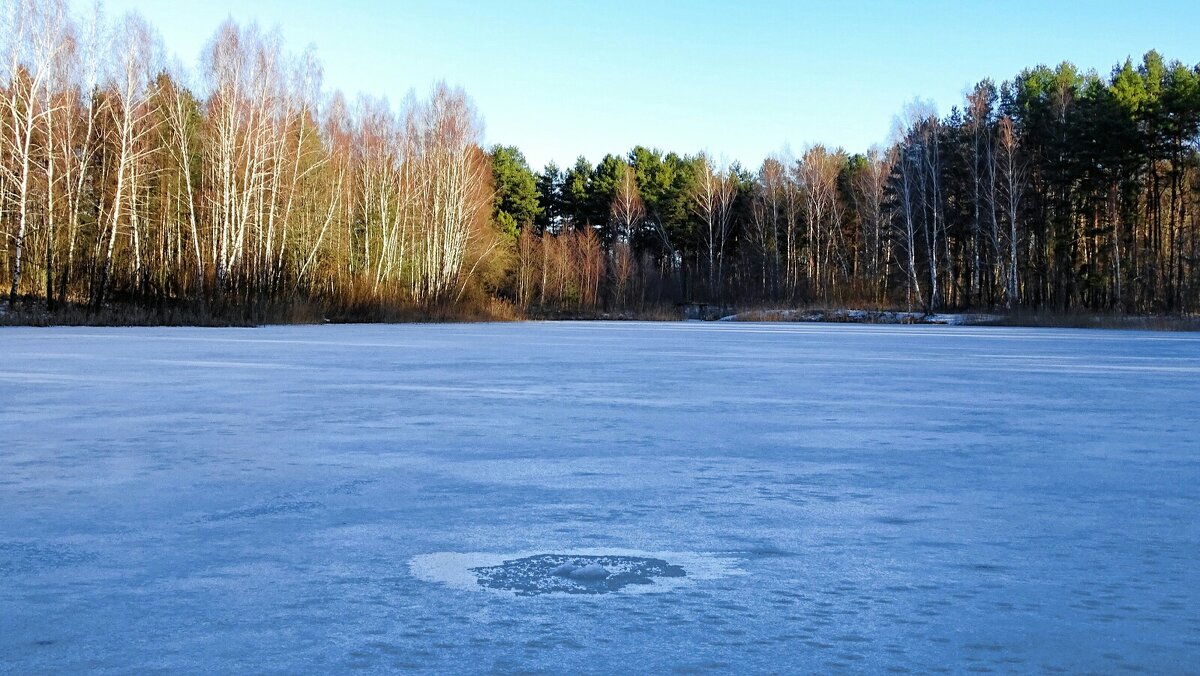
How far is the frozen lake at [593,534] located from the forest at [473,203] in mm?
17325

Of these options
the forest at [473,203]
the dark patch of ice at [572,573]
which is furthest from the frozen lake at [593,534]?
the forest at [473,203]

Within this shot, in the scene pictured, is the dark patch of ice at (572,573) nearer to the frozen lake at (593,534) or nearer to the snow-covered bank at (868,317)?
the frozen lake at (593,534)

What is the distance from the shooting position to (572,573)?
7.93 feet

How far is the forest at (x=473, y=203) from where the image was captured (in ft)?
79.8

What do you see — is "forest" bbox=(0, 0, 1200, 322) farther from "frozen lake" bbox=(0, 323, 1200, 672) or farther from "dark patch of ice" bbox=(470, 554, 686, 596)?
"dark patch of ice" bbox=(470, 554, 686, 596)

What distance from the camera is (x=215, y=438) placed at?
476 cm

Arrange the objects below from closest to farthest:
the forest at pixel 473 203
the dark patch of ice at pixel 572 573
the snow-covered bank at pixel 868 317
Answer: the dark patch of ice at pixel 572 573 → the forest at pixel 473 203 → the snow-covered bank at pixel 868 317

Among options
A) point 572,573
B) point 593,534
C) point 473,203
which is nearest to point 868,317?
point 473,203

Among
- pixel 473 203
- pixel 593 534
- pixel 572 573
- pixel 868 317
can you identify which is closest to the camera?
pixel 572 573

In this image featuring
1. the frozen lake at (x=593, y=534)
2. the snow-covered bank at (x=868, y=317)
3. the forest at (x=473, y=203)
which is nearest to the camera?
the frozen lake at (x=593, y=534)

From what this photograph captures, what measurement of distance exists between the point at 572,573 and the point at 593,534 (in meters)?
0.43

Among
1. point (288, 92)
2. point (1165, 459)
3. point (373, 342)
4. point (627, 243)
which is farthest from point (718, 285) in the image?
point (1165, 459)

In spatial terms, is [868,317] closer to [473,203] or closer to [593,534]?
[473,203]

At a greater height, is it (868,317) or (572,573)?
(868,317)
